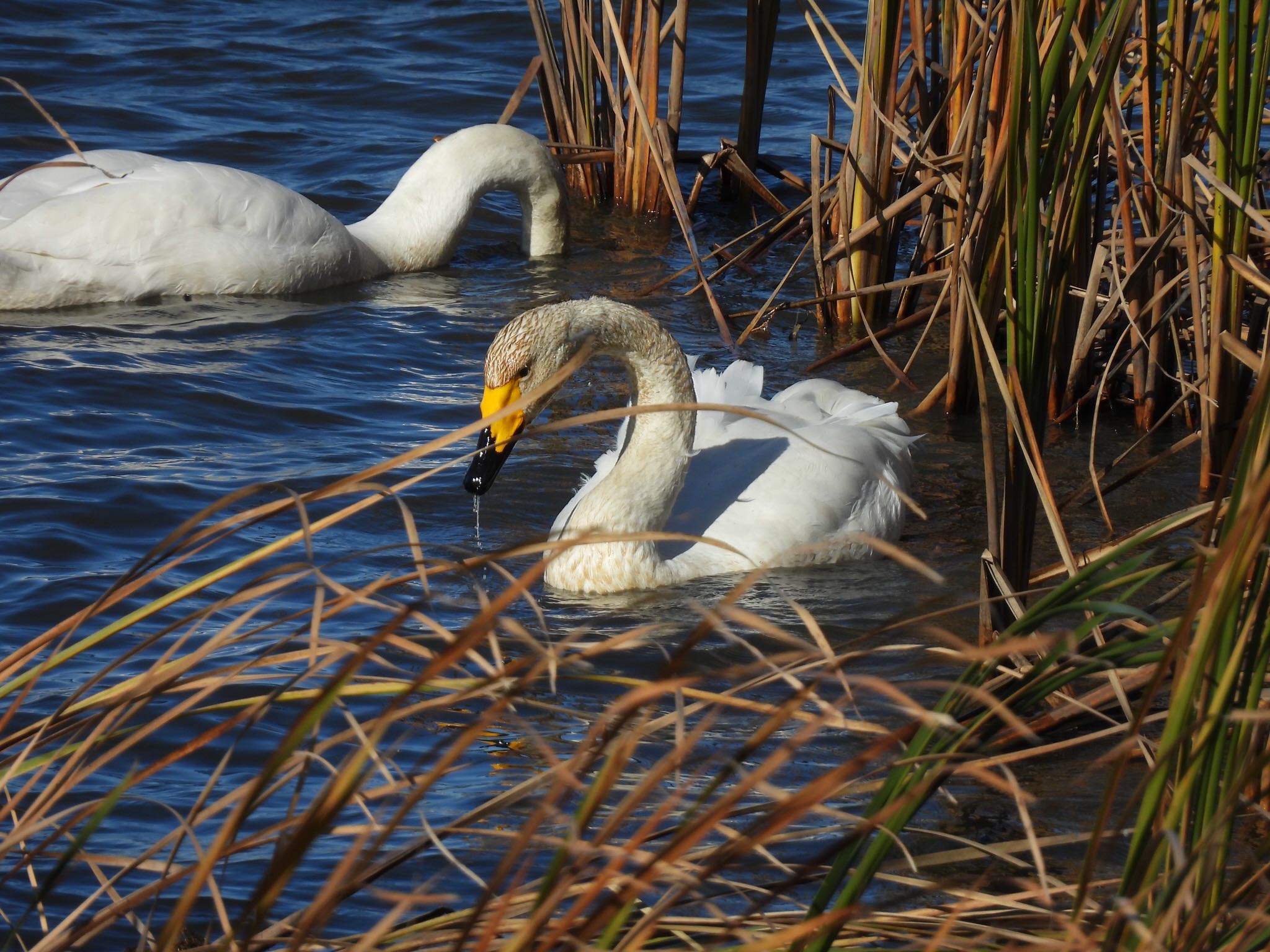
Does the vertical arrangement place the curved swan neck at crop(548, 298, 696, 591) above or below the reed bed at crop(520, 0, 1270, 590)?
below

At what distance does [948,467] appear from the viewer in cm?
573

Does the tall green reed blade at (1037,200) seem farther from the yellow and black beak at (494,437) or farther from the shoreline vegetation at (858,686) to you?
the yellow and black beak at (494,437)

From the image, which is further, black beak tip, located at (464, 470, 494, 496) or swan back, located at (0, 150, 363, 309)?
swan back, located at (0, 150, 363, 309)

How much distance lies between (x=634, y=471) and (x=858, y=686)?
91.4 inches

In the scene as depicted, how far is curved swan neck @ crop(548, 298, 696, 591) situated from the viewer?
4.74 meters

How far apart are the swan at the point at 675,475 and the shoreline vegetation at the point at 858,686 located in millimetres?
290

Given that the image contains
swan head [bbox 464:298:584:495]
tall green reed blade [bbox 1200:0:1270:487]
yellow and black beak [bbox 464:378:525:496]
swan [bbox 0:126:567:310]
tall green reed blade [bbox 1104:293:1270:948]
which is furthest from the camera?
swan [bbox 0:126:567:310]

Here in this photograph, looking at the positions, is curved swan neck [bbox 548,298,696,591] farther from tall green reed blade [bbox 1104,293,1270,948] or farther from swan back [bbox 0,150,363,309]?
swan back [bbox 0,150,363,309]

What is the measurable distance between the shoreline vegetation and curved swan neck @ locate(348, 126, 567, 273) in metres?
1.43

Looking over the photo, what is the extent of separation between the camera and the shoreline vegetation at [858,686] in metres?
1.77

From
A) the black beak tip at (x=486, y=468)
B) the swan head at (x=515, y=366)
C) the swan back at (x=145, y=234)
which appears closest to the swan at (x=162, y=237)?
the swan back at (x=145, y=234)

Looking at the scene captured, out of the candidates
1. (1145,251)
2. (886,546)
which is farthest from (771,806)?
(1145,251)

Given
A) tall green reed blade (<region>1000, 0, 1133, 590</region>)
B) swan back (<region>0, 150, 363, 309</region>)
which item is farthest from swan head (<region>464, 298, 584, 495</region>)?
swan back (<region>0, 150, 363, 309</region>)

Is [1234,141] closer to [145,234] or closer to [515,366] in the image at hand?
[515,366]
